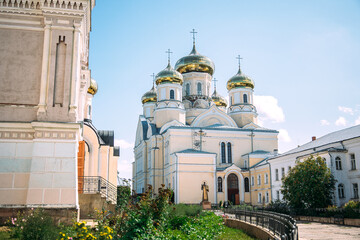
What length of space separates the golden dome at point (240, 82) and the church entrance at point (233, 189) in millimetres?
10343

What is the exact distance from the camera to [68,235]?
20.7 ft

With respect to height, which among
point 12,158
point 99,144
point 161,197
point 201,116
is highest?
point 201,116

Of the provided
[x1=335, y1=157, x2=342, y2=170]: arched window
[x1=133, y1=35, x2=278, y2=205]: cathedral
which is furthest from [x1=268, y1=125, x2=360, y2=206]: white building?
[x1=133, y1=35, x2=278, y2=205]: cathedral

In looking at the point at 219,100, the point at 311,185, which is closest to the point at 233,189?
the point at 311,185

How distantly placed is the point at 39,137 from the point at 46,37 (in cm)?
300

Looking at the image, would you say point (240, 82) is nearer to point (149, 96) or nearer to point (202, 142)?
point (202, 142)

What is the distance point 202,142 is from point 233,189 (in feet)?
18.0

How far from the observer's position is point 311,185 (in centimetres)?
1986

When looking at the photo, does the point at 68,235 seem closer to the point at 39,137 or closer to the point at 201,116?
the point at 39,137

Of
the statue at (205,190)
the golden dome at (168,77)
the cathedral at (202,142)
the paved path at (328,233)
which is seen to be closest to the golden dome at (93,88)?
the cathedral at (202,142)

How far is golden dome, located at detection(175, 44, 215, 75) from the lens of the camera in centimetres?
4172

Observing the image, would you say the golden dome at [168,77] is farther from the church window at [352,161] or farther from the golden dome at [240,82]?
the church window at [352,161]

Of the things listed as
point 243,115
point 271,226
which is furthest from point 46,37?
point 243,115

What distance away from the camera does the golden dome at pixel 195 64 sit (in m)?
41.7
